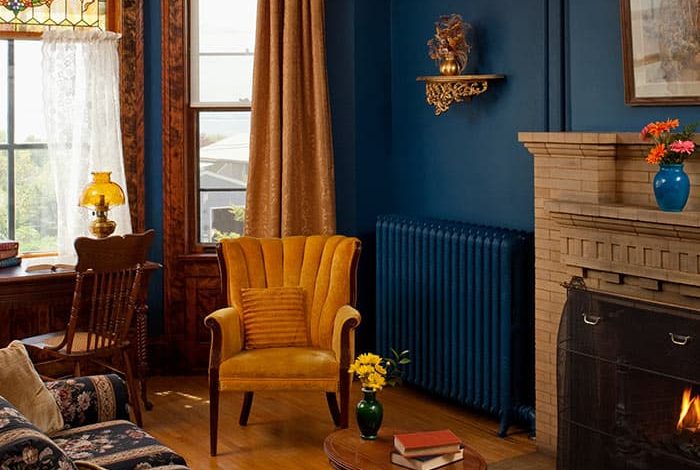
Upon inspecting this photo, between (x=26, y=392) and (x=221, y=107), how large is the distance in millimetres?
2866

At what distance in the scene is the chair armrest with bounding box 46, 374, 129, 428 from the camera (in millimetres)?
3990

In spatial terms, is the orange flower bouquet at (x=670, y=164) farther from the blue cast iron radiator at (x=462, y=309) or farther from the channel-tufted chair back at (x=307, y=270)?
the channel-tufted chair back at (x=307, y=270)

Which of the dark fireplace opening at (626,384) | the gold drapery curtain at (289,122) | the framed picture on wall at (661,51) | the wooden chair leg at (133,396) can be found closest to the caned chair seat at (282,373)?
the wooden chair leg at (133,396)

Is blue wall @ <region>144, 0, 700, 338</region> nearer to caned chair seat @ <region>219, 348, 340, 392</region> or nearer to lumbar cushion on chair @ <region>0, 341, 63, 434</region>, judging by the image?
caned chair seat @ <region>219, 348, 340, 392</region>

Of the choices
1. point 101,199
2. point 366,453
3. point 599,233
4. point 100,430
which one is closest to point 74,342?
point 101,199

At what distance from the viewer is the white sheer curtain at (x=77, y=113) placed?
603 cm

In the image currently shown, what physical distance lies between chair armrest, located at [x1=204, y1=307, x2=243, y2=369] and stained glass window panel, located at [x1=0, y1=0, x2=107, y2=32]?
2050mm

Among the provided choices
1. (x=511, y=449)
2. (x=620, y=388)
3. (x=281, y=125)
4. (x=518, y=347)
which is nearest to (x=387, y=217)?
(x=281, y=125)

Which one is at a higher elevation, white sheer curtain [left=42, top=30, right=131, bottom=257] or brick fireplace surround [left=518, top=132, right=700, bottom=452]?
white sheer curtain [left=42, top=30, right=131, bottom=257]

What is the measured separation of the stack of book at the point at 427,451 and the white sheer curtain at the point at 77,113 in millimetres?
2948

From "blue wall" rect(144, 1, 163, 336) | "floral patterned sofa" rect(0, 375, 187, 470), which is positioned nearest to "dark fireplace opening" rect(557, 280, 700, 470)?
"floral patterned sofa" rect(0, 375, 187, 470)

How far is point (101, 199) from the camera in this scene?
19.0 feet

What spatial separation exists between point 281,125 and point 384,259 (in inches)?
38.1

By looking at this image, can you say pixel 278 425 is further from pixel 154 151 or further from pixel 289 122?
pixel 154 151
